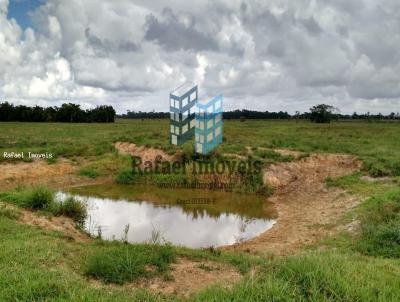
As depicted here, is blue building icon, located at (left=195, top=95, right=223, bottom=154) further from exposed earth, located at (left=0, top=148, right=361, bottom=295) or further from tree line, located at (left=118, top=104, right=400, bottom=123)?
tree line, located at (left=118, top=104, right=400, bottom=123)

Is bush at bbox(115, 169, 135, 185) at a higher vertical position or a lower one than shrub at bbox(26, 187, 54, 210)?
lower

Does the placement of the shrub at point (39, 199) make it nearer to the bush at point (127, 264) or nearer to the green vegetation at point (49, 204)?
the green vegetation at point (49, 204)

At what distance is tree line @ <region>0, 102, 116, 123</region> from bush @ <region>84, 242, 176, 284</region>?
6746 centimetres

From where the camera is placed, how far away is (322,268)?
4.26m

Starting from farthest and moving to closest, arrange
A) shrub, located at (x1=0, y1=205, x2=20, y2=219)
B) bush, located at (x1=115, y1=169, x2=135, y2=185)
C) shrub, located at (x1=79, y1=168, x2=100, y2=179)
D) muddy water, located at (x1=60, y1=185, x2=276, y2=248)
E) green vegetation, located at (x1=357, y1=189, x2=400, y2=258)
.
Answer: shrub, located at (x1=79, y1=168, x2=100, y2=179) < bush, located at (x1=115, y1=169, x2=135, y2=185) < muddy water, located at (x1=60, y1=185, x2=276, y2=248) < shrub, located at (x1=0, y1=205, x2=20, y2=219) < green vegetation, located at (x1=357, y1=189, x2=400, y2=258)

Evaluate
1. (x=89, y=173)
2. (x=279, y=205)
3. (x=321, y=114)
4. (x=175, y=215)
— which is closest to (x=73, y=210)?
(x=175, y=215)

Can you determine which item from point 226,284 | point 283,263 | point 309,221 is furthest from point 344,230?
point 226,284

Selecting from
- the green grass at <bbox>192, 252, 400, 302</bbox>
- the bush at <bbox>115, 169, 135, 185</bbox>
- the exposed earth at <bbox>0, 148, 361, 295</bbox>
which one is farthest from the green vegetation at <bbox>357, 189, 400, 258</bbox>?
the bush at <bbox>115, 169, 135, 185</bbox>

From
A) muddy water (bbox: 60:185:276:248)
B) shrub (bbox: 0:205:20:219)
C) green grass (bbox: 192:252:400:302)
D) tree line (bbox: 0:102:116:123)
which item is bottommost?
muddy water (bbox: 60:185:276:248)

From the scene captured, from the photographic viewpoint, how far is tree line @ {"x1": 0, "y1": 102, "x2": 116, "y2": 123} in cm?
6600

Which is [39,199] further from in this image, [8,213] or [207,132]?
[207,132]

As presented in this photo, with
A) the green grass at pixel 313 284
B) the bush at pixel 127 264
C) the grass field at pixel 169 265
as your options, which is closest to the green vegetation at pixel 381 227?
the grass field at pixel 169 265

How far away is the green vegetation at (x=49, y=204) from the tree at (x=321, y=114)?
186ft

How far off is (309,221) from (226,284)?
263 inches
